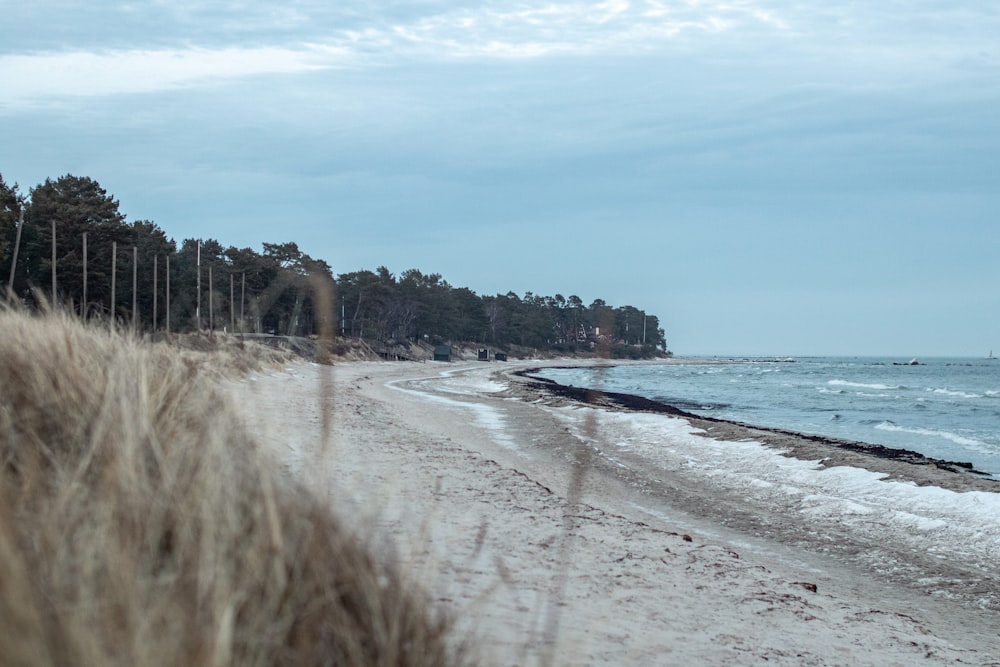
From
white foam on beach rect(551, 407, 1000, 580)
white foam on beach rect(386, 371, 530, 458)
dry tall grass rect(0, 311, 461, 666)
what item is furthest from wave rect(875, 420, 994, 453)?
dry tall grass rect(0, 311, 461, 666)

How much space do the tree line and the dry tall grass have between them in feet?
2.73

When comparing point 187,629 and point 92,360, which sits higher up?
point 92,360

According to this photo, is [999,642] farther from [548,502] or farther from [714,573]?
[548,502]

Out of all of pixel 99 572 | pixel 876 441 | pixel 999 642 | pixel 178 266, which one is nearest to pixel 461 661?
pixel 99 572

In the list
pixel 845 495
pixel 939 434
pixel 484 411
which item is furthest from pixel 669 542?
pixel 939 434

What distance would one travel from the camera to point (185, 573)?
8.66 ft


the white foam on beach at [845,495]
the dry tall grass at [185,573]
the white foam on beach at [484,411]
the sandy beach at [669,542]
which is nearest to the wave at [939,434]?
the sandy beach at [669,542]

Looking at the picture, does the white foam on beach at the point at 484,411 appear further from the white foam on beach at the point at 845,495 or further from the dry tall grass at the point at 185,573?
the dry tall grass at the point at 185,573

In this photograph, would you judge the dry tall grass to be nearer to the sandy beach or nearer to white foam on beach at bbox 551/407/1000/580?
the sandy beach

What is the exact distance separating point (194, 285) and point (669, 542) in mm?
57074

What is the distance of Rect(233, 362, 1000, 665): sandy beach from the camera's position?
4.37m

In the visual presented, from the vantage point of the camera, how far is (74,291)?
44.6m

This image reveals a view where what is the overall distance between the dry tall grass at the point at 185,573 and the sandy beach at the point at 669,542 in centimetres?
23

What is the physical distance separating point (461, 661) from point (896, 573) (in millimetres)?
6886
